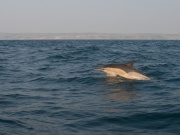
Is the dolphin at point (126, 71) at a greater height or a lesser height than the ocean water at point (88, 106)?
greater

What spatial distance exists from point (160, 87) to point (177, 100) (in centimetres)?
321

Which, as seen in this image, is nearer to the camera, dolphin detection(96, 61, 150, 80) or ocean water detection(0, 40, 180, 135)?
ocean water detection(0, 40, 180, 135)

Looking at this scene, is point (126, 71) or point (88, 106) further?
point (126, 71)

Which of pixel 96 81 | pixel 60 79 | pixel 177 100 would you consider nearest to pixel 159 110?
pixel 177 100

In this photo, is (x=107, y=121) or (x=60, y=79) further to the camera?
(x=60, y=79)

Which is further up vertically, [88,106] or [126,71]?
[126,71]

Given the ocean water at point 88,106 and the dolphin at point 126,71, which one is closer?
the ocean water at point 88,106

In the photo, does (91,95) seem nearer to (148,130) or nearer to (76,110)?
(76,110)

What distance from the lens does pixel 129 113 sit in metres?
10.4

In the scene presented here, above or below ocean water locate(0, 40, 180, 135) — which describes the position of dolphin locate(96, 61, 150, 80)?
above

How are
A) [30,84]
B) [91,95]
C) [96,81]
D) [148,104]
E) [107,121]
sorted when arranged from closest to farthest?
1. [107,121]
2. [148,104]
3. [91,95]
4. [30,84]
5. [96,81]

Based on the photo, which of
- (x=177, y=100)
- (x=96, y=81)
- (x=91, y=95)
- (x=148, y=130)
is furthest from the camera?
(x=96, y=81)

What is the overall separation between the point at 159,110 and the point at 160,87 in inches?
200

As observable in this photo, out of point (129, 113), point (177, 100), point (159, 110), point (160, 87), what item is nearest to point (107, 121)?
point (129, 113)
